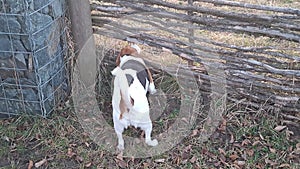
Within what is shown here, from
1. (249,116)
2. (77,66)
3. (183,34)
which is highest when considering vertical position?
(183,34)

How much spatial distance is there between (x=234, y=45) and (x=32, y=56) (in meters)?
1.51

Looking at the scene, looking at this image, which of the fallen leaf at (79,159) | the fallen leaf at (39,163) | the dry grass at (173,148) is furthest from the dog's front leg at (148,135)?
the fallen leaf at (39,163)

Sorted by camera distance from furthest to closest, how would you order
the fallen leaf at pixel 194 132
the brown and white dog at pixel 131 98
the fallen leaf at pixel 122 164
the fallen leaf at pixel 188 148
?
the fallen leaf at pixel 194 132 < the fallen leaf at pixel 188 148 < the fallen leaf at pixel 122 164 < the brown and white dog at pixel 131 98

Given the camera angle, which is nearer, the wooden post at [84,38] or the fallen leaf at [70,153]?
the fallen leaf at [70,153]

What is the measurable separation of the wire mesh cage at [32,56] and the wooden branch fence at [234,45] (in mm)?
516

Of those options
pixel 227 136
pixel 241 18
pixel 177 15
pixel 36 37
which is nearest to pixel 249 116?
pixel 227 136

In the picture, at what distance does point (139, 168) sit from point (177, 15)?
3.91ft

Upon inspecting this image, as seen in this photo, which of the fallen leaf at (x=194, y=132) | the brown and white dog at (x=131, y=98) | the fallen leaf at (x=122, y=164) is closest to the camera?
the brown and white dog at (x=131, y=98)

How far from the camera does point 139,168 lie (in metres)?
2.65

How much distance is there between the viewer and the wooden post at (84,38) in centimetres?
305

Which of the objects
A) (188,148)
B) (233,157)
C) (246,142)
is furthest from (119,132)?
(246,142)

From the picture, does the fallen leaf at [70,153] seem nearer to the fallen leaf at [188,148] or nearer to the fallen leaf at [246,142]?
the fallen leaf at [188,148]

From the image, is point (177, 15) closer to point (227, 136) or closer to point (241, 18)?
point (241, 18)

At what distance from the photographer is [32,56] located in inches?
109
